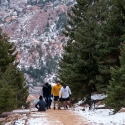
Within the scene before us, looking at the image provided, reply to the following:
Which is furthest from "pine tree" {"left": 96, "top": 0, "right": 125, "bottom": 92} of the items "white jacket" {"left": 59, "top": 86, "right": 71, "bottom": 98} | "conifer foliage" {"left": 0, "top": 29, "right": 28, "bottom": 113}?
"conifer foliage" {"left": 0, "top": 29, "right": 28, "bottom": 113}

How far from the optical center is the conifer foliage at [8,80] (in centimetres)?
2556

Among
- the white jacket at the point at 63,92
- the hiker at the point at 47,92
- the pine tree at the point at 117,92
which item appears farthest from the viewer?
the hiker at the point at 47,92

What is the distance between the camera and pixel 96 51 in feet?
78.2

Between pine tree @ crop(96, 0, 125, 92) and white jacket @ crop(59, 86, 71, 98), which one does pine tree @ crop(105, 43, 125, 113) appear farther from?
pine tree @ crop(96, 0, 125, 92)

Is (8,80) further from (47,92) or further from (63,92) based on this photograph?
(63,92)

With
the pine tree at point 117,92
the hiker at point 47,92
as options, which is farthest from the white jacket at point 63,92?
the pine tree at point 117,92

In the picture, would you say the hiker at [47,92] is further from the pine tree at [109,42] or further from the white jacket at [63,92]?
the pine tree at [109,42]

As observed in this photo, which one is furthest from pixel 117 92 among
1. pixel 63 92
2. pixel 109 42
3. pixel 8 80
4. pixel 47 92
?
pixel 8 80

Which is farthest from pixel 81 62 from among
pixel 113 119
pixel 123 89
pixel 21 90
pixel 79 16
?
pixel 79 16

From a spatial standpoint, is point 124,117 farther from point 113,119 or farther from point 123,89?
point 123,89

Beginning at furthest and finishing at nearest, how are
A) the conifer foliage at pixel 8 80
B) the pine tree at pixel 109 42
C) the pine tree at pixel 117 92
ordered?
the conifer foliage at pixel 8 80
the pine tree at pixel 109 42
the pine tree at pixel 117 92

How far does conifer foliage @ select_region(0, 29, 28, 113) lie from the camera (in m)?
25.6

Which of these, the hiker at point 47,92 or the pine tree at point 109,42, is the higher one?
the pine tree at point 109,42

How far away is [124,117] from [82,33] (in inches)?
525
